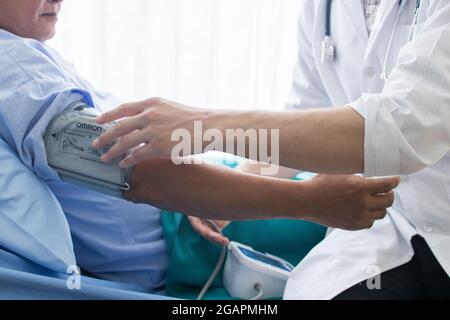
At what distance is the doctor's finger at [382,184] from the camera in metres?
0.98

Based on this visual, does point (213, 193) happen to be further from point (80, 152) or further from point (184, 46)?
point (184, 46)

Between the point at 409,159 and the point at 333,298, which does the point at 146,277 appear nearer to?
the point at 333,298

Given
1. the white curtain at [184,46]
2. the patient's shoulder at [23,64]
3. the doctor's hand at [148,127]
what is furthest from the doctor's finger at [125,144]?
the white curtain at [184,46]

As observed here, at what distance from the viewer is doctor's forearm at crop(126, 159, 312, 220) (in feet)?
3.40

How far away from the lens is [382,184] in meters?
0.99

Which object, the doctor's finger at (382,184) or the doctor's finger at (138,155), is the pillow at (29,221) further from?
the doctor's finger at (382,184)

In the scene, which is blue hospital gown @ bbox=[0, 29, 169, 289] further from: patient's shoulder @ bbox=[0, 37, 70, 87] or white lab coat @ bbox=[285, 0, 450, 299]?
white lab coat @ bbox=[285, 0, 450, 299]

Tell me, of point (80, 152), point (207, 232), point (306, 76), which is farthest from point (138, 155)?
point (306, 76)

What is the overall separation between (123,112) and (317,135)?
35 cm

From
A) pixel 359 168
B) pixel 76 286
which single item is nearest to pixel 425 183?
pixel 359 168

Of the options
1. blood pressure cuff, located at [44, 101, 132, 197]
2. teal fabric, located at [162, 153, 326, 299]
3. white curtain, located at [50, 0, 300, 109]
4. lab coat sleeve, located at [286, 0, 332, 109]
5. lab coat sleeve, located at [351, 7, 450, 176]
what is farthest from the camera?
white curtain, located at [50, 0, 300, 109]

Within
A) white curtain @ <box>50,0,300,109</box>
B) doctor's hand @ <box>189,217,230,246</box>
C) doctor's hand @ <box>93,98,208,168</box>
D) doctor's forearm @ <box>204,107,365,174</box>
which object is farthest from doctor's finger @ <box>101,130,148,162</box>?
white curtain @ <box>50,0,300,109</box>

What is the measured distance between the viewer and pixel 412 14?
3.57 feet

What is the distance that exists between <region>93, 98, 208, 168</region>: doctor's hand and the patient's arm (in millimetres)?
124
